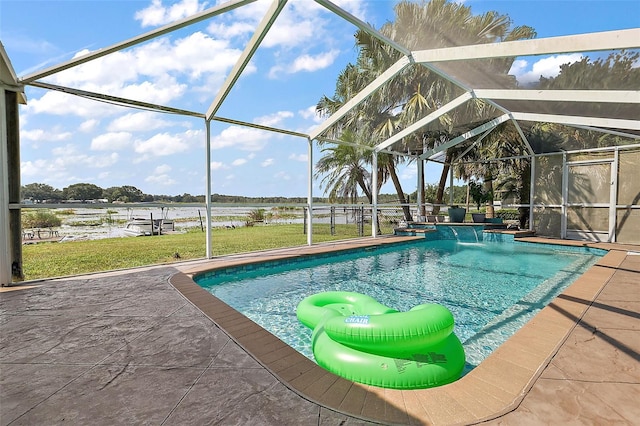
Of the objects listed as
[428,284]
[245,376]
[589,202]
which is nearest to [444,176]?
[589,202]

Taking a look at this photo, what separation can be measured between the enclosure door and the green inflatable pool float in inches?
372

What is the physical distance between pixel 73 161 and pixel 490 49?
998 cm

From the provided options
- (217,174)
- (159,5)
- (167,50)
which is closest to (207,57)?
(167,50)

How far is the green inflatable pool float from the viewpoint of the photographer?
213cm

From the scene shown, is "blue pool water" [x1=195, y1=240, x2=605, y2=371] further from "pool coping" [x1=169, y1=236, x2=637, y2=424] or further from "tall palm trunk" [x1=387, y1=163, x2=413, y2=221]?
"tall palm trunk" [x1=387, y1=163, x2=413, y2=221]

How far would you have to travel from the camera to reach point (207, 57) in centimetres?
484

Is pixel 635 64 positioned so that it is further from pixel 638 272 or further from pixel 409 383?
pixel 409 383

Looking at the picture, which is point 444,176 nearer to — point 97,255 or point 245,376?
point 97,255

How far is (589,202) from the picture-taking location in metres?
8.87

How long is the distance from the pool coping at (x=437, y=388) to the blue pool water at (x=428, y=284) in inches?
22.6

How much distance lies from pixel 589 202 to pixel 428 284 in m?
7.39

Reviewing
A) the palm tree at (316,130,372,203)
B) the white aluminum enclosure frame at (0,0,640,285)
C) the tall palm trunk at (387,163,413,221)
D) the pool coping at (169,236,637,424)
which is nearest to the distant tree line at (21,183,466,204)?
the white aluminum enclosure frame at (0,0,640,285)

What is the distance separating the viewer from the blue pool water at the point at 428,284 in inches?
136

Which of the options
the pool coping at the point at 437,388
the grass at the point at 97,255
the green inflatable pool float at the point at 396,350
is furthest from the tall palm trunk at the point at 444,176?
the green inflatable pool float at the point at 396,350
